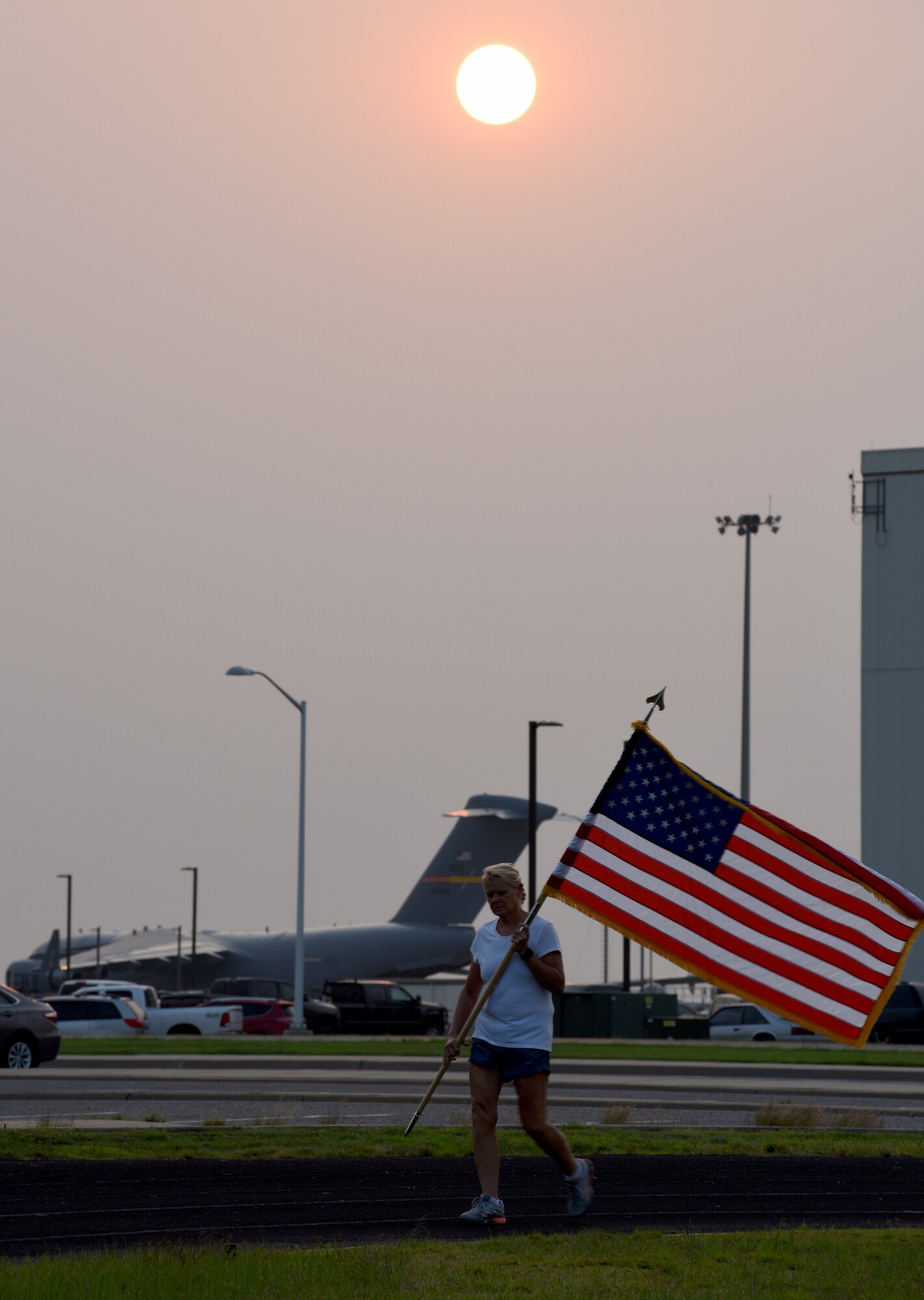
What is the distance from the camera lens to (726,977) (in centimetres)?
905

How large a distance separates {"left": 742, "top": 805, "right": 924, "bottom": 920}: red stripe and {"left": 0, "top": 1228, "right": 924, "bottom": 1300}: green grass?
1.90 meters

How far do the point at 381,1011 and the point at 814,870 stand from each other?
35.3m

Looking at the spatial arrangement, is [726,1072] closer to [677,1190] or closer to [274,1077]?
[274,1077]

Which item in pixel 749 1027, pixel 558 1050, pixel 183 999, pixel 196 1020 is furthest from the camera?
pixel 183 999

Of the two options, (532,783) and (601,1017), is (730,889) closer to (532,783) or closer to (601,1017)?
(601,1017)

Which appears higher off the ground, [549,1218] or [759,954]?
[759,954]

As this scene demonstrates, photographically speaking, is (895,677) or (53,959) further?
(53,959)

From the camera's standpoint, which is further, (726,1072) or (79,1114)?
(726,1072)

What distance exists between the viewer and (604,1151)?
11.7m

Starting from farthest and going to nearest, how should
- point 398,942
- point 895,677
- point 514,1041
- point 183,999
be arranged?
1. point 398,942
2. point 895,677
3. point 183,999
4. point 514,1041

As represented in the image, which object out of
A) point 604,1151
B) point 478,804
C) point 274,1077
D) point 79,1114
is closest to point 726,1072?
point 274,1077

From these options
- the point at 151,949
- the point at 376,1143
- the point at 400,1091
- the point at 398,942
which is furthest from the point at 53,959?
the point at 376,1143

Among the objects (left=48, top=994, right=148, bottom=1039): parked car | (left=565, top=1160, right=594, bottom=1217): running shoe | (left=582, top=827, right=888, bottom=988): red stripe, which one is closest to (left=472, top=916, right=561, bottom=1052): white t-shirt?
(left=565, top=1160, right=594, bottom=1217): running shoe

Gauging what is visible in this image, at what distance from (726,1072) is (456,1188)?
13887 millimetres
